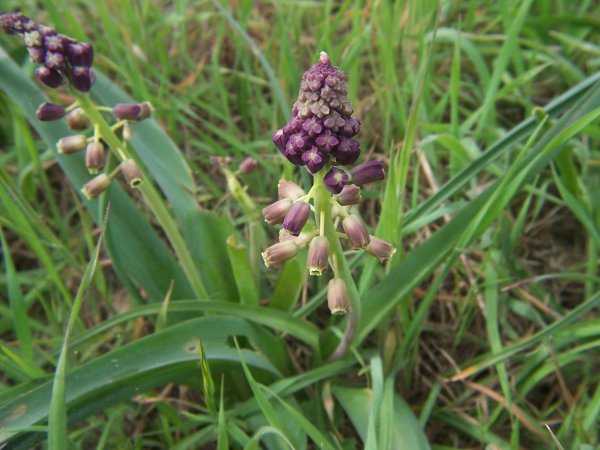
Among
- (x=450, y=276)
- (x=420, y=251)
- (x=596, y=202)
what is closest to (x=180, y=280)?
(x=420, y=251)

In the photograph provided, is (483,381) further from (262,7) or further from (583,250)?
(262,7)

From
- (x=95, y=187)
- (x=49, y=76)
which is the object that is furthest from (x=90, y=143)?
(x=49, y=76)

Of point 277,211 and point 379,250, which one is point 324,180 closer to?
point 277,211

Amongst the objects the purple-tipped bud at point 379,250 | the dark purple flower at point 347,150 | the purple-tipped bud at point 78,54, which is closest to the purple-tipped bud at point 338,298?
the purple-tipped bud at point 379,250

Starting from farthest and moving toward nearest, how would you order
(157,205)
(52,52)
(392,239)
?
(157,205)
(392,239)
(52,52)

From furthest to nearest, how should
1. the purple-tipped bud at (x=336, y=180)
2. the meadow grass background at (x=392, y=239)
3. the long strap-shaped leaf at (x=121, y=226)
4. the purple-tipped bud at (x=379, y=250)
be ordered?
the long strap-shaped leaf at (x=121, y=226) < the meadow grass background at (x=392, y=239) < the purple-tipped bud at (x=379, y=250) < the purple-tipped bud at (x=336, y=180)

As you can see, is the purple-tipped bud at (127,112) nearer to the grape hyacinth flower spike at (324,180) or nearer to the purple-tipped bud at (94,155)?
the purple-tipped bud at (94,155)
